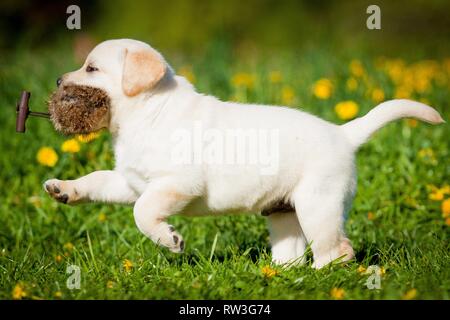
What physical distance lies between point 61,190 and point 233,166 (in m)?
0.84

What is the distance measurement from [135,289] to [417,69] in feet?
14.4

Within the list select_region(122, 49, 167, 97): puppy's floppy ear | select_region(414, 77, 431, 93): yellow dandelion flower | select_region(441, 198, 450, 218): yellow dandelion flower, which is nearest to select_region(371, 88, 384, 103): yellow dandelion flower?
select_region(414, 77, 431, 93): yellow dandelion flower

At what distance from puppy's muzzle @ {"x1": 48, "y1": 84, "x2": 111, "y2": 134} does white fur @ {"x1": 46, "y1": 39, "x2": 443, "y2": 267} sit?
4 centimetres

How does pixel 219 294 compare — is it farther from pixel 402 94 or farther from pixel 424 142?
pixel 402 94

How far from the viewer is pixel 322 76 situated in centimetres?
599

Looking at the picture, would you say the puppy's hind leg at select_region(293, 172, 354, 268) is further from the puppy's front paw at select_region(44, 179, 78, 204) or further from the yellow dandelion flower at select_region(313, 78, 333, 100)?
the yellow dandelion flower at select_region(313, 78, 333, 100)

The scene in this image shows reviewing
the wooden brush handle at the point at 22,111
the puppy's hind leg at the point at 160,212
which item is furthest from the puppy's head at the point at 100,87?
the puppy's hind leg at the point at 160,212

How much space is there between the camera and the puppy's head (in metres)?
3.23

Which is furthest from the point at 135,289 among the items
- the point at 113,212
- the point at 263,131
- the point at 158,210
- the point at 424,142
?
the point at 424,142

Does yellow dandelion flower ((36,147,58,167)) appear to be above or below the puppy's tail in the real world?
below

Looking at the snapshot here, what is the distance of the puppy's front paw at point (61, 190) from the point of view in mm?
3355

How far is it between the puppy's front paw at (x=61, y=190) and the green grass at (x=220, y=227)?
350mm

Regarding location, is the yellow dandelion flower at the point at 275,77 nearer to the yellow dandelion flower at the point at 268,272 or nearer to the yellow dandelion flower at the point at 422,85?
the yellow dandelion flower at the point at 422,85
